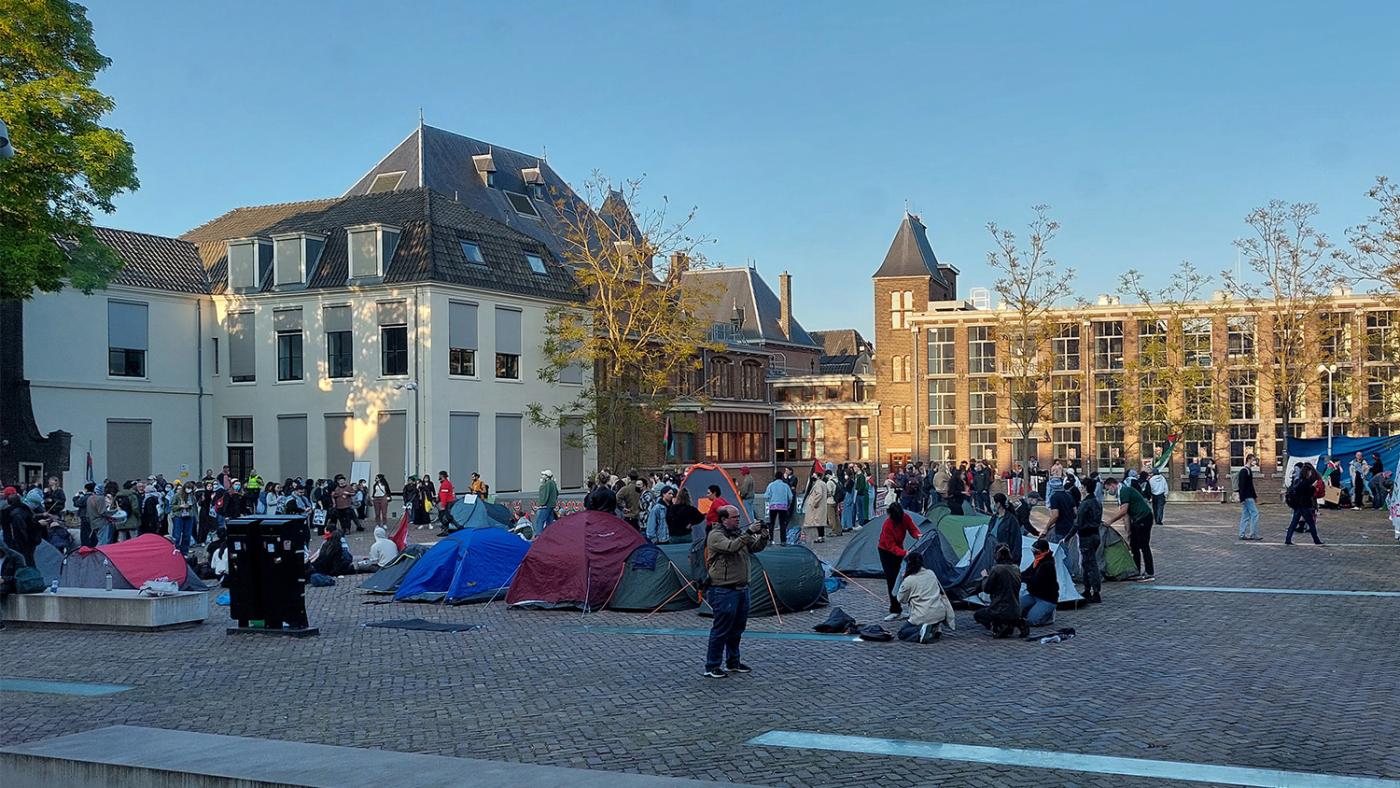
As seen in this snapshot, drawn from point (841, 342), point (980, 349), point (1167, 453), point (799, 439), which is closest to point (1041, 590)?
point (1167, 453)

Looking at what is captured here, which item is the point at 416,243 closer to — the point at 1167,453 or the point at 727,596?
the point at 1167,453

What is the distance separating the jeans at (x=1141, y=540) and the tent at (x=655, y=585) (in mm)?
7520

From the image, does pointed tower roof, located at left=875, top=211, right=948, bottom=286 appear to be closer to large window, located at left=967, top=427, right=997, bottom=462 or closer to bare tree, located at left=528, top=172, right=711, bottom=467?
large window, located at left=967, top=427, right=997, bottom=462

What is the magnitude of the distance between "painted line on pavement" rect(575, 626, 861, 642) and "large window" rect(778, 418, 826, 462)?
202ft

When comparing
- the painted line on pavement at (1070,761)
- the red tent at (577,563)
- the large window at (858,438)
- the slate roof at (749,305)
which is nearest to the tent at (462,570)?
the red tent at (577,563)

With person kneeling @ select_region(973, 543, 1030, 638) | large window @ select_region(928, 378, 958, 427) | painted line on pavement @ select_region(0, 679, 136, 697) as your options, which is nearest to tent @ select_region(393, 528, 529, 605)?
painted line on pavement @ select_region(0, 679, 136, 697)

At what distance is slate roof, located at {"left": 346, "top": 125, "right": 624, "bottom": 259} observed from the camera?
5447 cm

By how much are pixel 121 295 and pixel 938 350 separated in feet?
148

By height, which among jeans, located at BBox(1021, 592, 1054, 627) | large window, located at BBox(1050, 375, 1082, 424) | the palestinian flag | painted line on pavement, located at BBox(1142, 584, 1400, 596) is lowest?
painted line on pavement, located at BBox(1142, 584, 1400, 596)

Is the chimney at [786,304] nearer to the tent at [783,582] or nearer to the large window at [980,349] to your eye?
the large window at [980,349]

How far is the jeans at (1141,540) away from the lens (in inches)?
801

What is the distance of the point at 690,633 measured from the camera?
15.7 metres

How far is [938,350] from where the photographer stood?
73.0m

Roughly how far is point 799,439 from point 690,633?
207 ft
